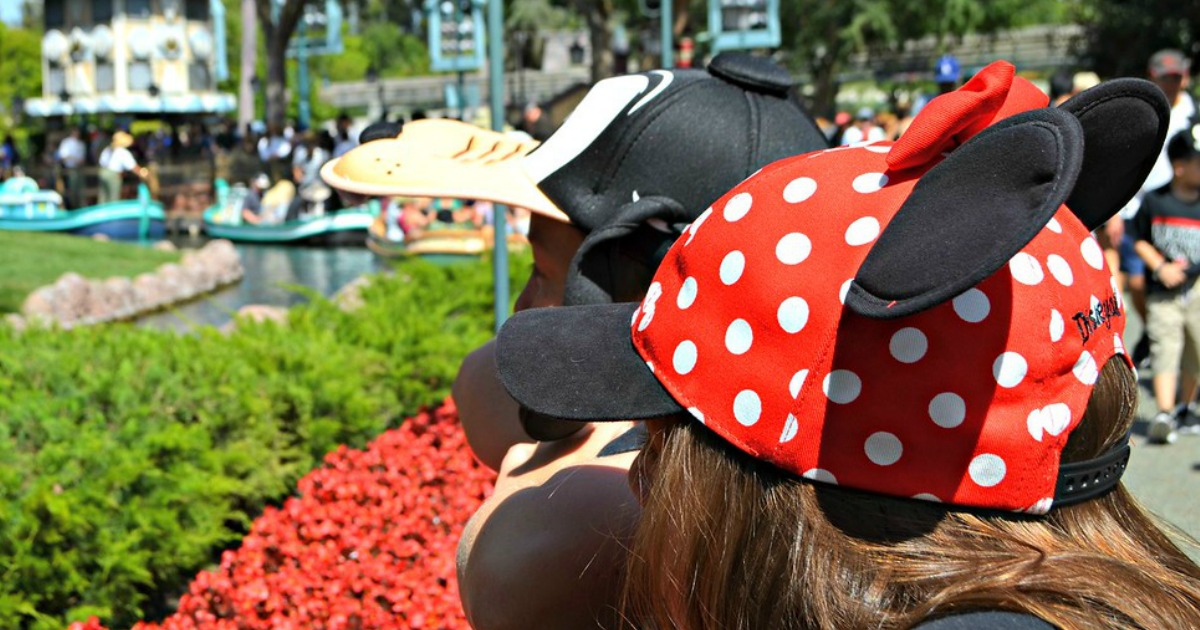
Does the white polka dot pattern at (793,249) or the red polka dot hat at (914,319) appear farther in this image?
the white polka dot pattern at (793,249)

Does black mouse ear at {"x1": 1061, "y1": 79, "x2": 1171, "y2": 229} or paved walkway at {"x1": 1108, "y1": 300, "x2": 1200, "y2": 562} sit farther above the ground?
black mouse ear at {"x1": 1061, "y1": 79, "x2": 1171, "y2": 229}

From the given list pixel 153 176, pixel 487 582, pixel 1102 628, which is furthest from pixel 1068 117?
pixel 153 176

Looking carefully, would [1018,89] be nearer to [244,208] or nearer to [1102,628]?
[1102,628]

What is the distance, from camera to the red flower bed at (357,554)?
128 inches

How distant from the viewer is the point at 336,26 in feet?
106

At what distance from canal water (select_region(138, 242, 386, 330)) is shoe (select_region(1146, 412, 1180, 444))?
8.32 m

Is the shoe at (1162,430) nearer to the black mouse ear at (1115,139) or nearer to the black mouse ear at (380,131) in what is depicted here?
the black mouse ear at (380,131)

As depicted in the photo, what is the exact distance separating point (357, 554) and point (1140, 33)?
1152 inches

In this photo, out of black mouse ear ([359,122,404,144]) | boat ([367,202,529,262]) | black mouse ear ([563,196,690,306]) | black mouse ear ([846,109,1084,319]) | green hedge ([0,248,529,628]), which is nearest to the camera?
black mouse ear ([846,109,1084,319])

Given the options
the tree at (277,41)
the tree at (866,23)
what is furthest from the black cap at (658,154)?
the tree at (866,23)

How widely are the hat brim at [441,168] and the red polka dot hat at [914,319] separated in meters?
0.69

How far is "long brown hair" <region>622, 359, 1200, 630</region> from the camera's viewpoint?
1056 mm

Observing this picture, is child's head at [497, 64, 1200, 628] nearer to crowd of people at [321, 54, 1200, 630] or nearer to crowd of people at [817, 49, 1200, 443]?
A: crowd of people at [321, 54, 1200, 630]

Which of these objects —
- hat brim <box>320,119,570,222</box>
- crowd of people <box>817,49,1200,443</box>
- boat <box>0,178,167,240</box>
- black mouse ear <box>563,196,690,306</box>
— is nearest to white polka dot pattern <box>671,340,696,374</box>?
black mouse ear <box>563,196,690,306</box>
